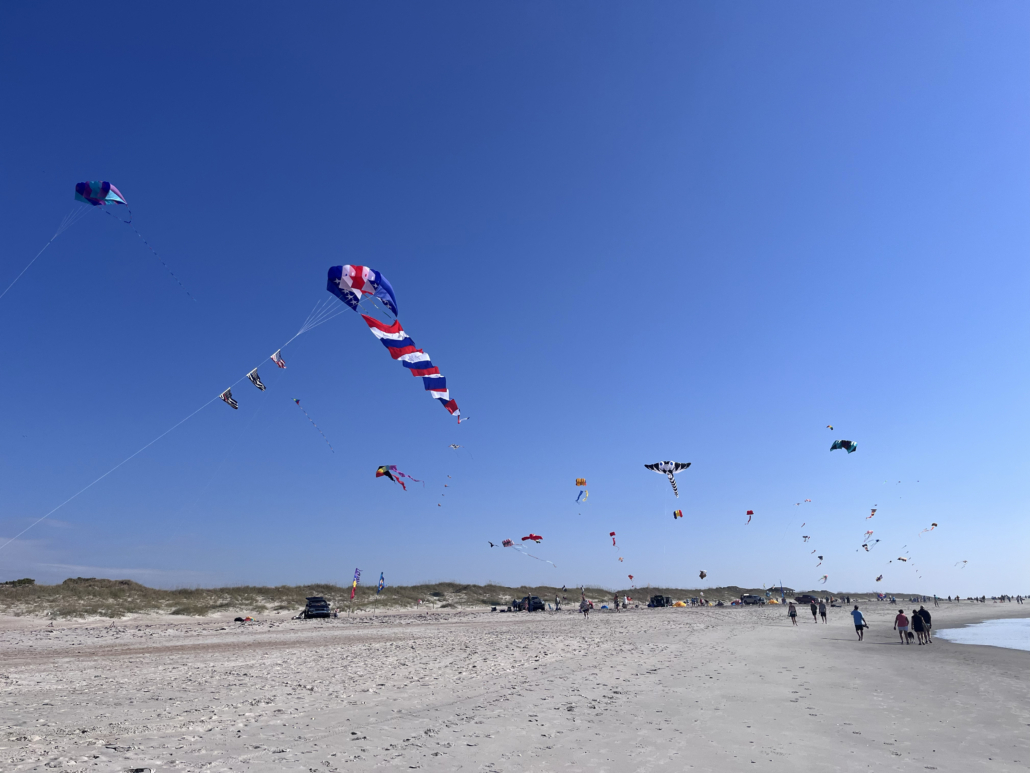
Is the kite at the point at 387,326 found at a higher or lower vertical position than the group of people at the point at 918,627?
higher

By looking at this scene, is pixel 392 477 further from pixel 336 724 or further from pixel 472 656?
pixel 336 724

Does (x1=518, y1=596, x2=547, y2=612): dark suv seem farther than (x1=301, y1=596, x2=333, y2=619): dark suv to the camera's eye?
Yes

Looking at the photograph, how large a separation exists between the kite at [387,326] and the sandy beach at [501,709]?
9.18 meters

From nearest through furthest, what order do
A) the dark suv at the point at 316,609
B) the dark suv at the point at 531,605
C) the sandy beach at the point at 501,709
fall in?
the sandy beach at the point at 501,709 → the dark suv at the point at 316,609 → the dark suv at the point at 531,605

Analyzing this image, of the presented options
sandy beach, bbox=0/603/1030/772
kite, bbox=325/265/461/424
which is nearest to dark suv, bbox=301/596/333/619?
sandy beach, bbox=0/603/1030/772

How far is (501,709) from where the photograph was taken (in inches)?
379

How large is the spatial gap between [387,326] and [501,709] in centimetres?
1350

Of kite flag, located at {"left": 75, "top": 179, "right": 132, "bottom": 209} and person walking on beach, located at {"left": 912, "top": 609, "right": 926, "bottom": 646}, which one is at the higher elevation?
kite flag, located at {"left": 75, "top": 179, "right": 132, "bottom": 209}

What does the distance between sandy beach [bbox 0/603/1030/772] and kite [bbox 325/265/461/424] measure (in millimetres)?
9184

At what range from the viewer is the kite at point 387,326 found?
56.5 feet

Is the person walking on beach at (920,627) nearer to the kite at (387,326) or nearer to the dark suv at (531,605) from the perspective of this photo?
the kite at (387,326)

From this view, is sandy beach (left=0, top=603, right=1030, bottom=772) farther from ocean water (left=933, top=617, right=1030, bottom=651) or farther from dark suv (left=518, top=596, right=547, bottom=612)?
dark suv (left=518, top=596, right=547, bottom=612)

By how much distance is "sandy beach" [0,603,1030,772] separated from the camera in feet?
22.9

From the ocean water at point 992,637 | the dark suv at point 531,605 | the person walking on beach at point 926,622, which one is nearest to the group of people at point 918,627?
the person walking on beach at point 926,622
